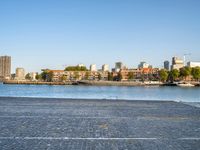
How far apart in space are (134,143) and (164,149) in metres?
1.22

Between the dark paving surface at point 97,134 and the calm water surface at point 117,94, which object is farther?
the calm water surface at point 117,94

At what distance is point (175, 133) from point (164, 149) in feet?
11.4

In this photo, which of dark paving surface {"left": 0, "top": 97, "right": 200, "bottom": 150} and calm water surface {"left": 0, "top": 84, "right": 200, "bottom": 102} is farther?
calm water surface {"left": 0, "top": 84, "right": 200, "bottom": 102}

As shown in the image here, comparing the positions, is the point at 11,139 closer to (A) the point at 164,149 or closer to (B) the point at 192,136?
(A) the point at 164,149

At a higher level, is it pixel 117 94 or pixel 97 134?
pixel 97 134

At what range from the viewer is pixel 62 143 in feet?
40.5

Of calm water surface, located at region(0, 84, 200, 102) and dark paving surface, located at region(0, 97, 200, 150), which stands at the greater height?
dark paving surface, located at region(0, 97, 200, 150)

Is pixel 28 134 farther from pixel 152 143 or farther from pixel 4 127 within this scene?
pixel 152 143

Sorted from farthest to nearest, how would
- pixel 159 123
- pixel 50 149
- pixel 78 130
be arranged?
pixel 159 123 < pixel 78 130 < pixel 50 149

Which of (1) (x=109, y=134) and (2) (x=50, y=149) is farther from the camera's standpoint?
(1) (x=109, y=134)

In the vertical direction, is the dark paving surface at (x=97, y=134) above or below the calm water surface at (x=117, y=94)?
above

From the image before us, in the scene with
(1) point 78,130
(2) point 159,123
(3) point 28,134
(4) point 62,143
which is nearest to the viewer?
(4) point 62,143

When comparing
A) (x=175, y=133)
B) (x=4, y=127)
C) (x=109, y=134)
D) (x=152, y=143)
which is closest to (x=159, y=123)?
(x=175, y=133)

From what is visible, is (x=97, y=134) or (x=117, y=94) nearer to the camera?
(x=97, y=134)
